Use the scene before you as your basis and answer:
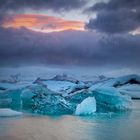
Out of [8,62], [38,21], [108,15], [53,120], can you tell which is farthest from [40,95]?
[108,15]

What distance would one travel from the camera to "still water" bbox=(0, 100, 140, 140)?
8.65 ft

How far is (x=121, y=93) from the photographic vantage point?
2.78 m

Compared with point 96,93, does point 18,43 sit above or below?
above

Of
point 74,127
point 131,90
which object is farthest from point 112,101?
point 74,127

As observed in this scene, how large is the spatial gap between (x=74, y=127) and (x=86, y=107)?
0.55 feet

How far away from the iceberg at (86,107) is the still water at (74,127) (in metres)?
0.04

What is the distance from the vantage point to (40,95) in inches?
109

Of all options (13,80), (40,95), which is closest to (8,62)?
(13,80)

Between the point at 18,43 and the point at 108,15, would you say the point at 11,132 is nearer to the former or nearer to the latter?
the point at 18,43

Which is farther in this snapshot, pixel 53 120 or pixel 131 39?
pixel 131 39

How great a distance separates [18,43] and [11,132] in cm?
71

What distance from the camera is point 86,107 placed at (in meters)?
2.71

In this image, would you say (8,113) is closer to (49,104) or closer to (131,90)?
(49,104)

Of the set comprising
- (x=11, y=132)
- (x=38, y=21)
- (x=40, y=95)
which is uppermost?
(x=38, y=21)
